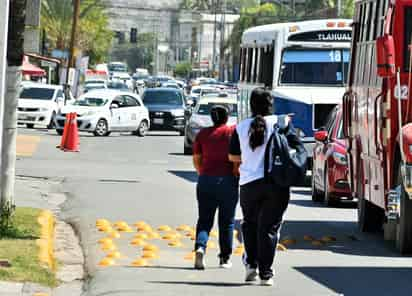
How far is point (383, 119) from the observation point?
15.3m

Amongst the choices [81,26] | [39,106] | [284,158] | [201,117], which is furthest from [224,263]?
[81,26]

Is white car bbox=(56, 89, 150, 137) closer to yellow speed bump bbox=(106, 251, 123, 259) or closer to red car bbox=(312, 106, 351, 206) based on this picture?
red car bbox=(312, 106, 351, 206)

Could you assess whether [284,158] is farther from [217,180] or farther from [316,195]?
[316,195]

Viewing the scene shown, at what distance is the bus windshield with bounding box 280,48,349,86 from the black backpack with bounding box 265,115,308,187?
15841 millimetres

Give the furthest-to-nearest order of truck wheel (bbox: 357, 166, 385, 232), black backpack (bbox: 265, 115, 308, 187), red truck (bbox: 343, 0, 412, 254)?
truck wheel (bbox: 357, 166, 385, 232), red truck (bbox: 343, 0, 412, 254), black backpack (bbox: 265, 115, 308, 187)

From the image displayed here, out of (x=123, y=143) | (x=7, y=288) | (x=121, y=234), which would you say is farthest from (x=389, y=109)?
(x=123, y=143)

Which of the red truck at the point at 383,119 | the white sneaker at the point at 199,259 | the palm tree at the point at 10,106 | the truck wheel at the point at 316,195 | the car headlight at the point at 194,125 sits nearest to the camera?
the white sneaker at the point at 199,259

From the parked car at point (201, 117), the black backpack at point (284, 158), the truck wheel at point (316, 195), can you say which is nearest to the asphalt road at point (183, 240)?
the truck wheel at point (316, 195)

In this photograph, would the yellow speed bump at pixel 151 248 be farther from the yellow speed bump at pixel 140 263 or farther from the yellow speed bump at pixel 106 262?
the yellow speed bump at pixel 106 262

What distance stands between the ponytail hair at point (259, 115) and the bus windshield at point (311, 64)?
15.9m

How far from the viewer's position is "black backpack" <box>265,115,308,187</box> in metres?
12.0

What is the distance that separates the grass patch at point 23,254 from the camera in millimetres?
12148

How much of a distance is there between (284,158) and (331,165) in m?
9.47

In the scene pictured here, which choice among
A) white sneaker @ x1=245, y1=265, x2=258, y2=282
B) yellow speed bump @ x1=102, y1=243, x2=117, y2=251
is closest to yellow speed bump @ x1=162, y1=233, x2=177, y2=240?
yellow speed bump @ x1=102, y1=243, x2=117, y2=251
